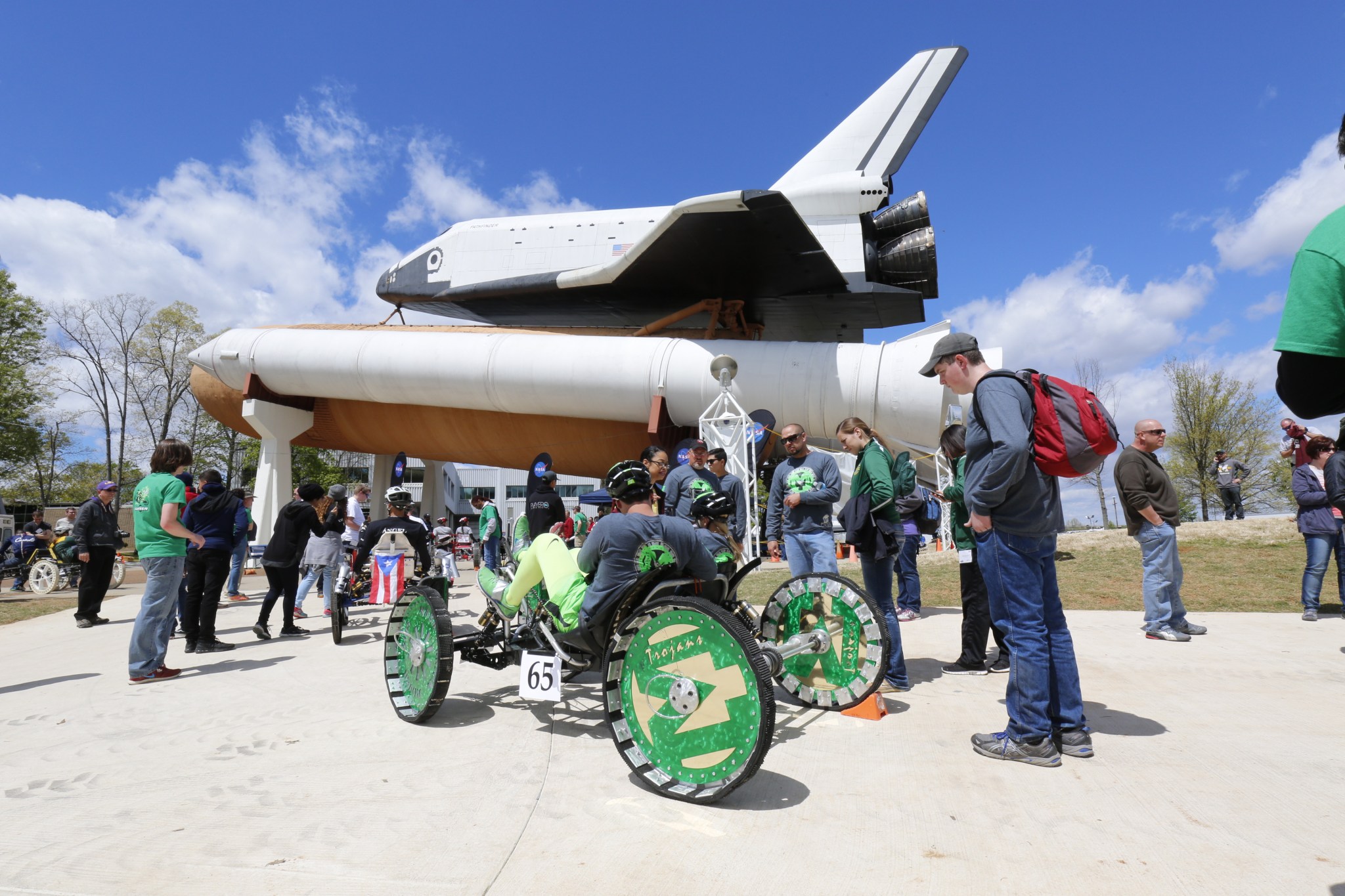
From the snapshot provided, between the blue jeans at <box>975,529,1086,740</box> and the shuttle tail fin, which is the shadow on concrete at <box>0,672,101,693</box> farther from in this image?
the shuttle tail fin

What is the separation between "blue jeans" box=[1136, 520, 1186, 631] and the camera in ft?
17.5

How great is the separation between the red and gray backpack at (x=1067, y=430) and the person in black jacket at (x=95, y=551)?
29.8 ft

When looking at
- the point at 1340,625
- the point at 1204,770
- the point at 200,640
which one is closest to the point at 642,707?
the point at 1204,770

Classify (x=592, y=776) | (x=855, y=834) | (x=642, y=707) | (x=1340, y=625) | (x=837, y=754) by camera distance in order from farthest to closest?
(x=1340, y=625) < (x=837, y=754) < (x=592, y=776) < (x=642, y=707) < (x=855, y=834)

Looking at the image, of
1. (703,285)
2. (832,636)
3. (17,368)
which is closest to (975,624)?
(832,636)

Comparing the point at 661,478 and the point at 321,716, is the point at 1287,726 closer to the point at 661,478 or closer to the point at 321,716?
the point at 661,478

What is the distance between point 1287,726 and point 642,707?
3.14 m

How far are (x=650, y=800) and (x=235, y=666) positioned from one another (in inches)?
177

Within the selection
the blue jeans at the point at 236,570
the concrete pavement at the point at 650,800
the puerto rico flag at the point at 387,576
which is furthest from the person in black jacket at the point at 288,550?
the blue jeans at the point at 236,570

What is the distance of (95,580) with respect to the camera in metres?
7.61

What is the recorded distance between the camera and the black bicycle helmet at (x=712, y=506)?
3311 mm

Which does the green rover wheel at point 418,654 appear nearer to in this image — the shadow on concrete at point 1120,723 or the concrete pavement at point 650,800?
the concrete pavement at point 650,800

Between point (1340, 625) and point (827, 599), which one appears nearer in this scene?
point (827, 599)

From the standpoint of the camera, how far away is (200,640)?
6.13 metres
